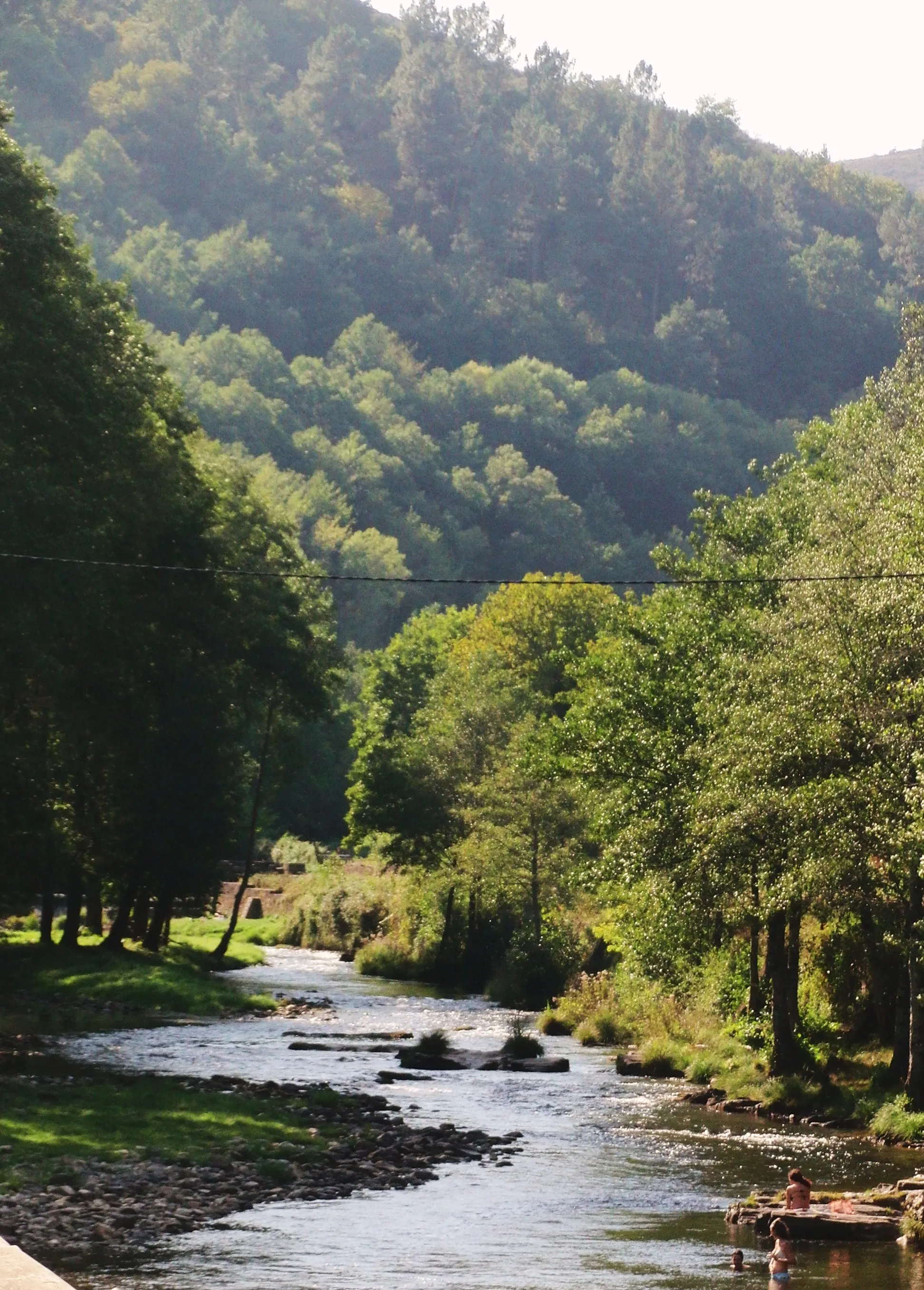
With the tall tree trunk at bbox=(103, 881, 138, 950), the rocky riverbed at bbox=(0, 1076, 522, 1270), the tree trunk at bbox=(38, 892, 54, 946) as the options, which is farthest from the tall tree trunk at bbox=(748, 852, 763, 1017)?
the tree trunk at bbox=(38, 892, 54, 946)

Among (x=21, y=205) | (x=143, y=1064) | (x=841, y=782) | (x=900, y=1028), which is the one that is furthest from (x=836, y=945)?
(x=21, y=205)

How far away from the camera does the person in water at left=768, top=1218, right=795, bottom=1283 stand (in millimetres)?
18375

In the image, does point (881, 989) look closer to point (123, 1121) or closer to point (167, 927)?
point (123, 1121)

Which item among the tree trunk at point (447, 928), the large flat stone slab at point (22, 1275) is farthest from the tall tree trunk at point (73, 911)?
the large flat stone slab at point (22, 1275)

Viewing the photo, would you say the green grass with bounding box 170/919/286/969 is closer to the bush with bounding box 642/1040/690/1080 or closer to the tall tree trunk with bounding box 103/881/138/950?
the tall tree trunk with bounding box 103/881/138/950

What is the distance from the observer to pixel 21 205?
36.3 metres

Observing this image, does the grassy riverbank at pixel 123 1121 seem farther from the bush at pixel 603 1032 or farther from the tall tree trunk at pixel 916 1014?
the bush at pixel 603 1032

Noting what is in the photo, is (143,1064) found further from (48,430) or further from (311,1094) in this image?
(48,430)

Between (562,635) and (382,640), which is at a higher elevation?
(382,640)

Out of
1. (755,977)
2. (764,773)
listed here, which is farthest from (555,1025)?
(764,773)

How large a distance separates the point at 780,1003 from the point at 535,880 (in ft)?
77.7

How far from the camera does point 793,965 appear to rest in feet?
115

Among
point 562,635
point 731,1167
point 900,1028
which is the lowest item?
point 731,1167

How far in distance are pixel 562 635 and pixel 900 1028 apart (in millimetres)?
52035
